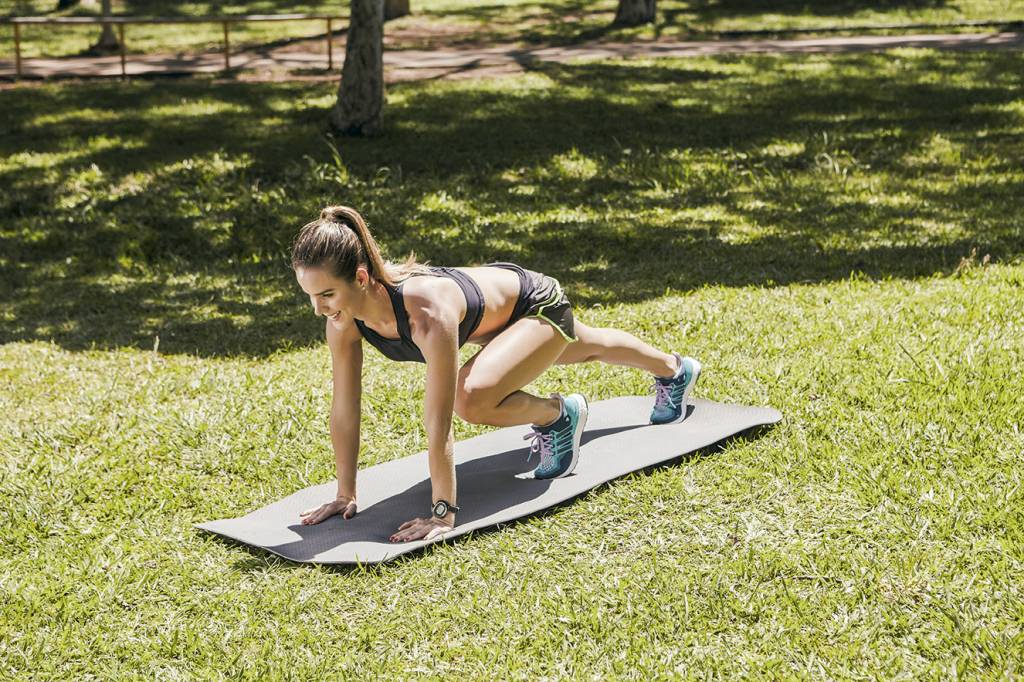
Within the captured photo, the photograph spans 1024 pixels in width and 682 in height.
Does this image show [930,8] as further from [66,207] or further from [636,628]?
[636,628]

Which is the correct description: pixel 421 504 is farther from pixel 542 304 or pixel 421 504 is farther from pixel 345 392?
pixel 542 304

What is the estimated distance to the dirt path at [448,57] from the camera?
16.2 meters

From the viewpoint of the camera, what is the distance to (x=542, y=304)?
4.62 metres

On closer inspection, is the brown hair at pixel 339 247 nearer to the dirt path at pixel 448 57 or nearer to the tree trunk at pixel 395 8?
the dirt path at pixel 448 57

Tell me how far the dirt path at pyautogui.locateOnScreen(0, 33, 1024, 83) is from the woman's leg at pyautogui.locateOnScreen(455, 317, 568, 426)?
37.5 ft

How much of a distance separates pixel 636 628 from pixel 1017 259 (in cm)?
518

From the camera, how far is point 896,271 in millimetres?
7707

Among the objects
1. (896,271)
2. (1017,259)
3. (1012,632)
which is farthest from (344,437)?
(1017,259)

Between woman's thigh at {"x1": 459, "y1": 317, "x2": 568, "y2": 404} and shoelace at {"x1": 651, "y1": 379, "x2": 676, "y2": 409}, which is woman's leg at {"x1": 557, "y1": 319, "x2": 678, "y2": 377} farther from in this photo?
woman's thigh at {"x1": 459, "y1": 317, "x2": 568, "y2": 404}

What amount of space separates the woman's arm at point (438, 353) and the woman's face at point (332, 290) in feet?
0.62

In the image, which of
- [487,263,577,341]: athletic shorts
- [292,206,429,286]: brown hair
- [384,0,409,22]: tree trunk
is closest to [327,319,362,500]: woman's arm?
[292,206,429,286]: brown hair

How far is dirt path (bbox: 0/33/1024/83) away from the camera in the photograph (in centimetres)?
1620

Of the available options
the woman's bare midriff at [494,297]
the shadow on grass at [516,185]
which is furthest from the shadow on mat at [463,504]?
the shadow on grass at [516,185]

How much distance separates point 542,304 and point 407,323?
2.30ft
